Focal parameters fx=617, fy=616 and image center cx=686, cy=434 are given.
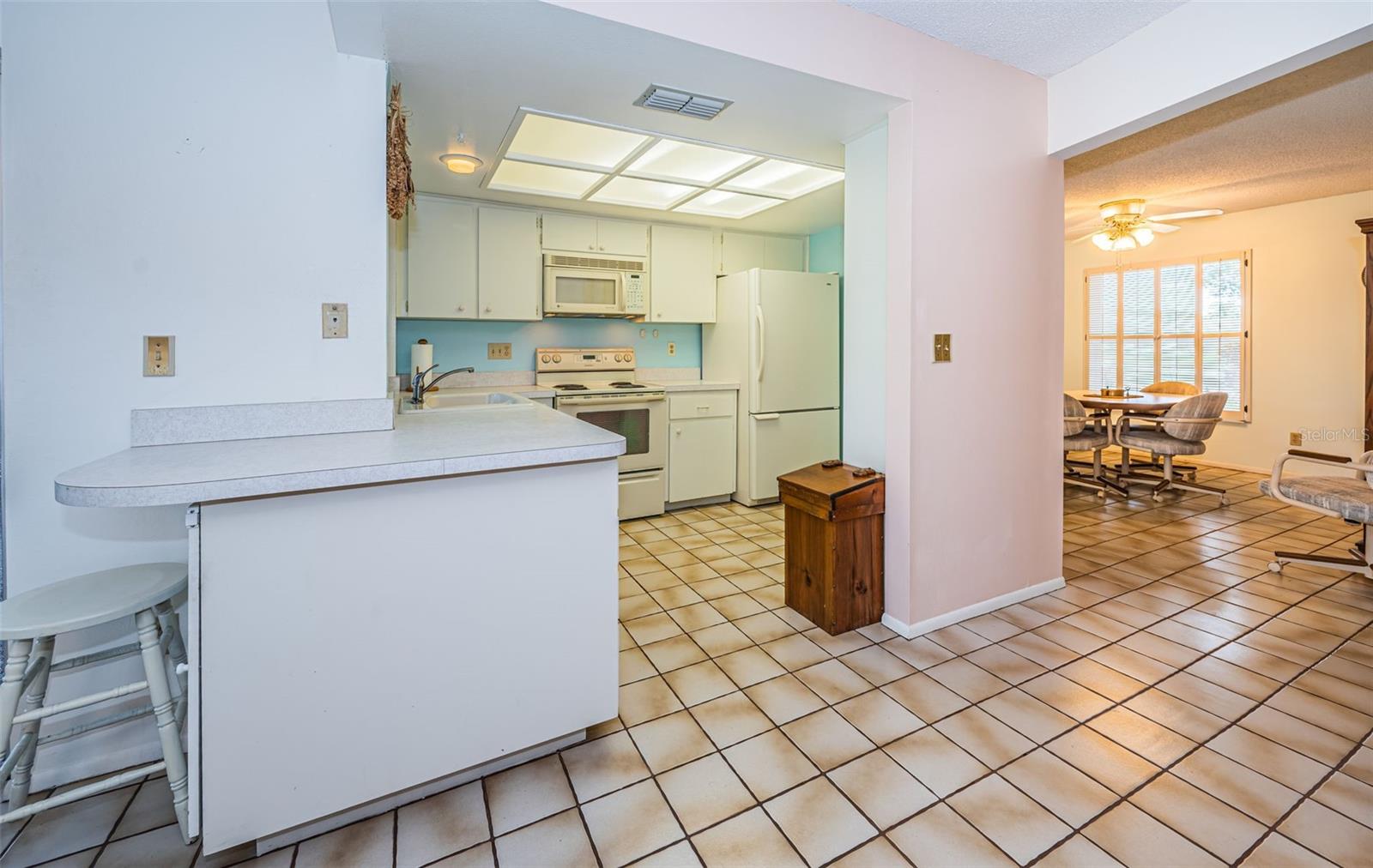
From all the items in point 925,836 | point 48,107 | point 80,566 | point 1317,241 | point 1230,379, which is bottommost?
point 925,836

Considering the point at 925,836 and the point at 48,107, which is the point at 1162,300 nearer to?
the point at 925,836

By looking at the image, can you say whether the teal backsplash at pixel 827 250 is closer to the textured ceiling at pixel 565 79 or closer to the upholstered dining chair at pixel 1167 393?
the textured ceiling at pixel 565 79

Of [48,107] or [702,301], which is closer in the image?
[48,107]

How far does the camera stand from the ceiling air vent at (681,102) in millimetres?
2393

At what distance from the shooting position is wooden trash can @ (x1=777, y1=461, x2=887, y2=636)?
2.52 m

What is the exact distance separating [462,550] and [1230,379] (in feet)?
22.9

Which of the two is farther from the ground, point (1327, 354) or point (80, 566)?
point (1327, 354)

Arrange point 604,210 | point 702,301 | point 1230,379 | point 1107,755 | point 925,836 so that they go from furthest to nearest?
point 1230,379 < point 702,301 < point 604,210 < point 1107,755 < point 925,836

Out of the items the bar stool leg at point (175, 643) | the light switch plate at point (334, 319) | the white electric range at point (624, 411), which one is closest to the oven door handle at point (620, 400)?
the white electric range at point (624, 411)

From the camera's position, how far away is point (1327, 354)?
505cm

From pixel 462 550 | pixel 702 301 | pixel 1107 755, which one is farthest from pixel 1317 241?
pixel 462 550

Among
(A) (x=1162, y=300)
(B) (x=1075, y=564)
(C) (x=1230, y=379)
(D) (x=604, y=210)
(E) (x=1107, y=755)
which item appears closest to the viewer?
(E) (x=1107, y=755)

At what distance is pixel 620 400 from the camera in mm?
4230

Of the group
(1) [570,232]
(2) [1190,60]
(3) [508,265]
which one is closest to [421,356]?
(3) [508,265]
